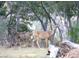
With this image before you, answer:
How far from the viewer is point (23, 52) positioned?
6.50 ft

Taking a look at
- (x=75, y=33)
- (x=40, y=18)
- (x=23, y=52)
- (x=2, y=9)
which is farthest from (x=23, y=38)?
(x=75, y=33)

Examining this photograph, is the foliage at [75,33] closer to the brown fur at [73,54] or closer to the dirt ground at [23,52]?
the brown fur at [73,54]

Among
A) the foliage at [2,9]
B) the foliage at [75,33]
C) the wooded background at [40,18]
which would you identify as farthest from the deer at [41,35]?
the foliage at [2,9]

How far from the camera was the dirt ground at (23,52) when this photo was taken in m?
1.98

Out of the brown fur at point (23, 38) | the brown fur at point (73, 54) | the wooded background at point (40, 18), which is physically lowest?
the brown fur at point (73, 54)

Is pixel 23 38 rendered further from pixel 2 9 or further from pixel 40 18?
pixel 2 9

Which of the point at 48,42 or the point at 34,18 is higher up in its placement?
the point at 34,18

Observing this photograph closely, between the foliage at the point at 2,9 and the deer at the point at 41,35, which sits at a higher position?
the foliage at the point at 2,9

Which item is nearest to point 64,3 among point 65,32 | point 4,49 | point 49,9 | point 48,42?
point 49,9

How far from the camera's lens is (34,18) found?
198 cm

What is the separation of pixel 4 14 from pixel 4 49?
38 centimetres

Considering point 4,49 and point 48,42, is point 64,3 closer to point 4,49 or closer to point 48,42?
point 48,42

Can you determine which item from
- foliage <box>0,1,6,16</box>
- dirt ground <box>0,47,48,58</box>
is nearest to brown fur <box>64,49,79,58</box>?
dirt ground <box>0,47,48,58</box>

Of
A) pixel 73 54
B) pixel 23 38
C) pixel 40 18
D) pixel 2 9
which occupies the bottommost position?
pixel 73 54
